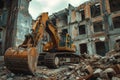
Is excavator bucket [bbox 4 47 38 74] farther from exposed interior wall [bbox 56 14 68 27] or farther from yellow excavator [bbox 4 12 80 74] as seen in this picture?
exposed interior wall [bbox 56 14 68 27]

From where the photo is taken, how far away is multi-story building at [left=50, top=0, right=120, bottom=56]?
22.0 m

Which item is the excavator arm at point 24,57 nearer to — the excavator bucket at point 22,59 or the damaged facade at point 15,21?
the excavator bucket at point 22,59

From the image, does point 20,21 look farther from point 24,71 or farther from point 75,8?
point 75,8

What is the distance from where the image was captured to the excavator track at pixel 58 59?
999 centimetres

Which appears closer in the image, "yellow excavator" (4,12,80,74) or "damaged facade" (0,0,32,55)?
"yellow excavator" (4,12,80,74)

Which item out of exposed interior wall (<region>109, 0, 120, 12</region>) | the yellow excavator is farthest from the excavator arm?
exposed interior wall (<region>109, 0, 120, 12</region>)

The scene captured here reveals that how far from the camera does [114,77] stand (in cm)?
652

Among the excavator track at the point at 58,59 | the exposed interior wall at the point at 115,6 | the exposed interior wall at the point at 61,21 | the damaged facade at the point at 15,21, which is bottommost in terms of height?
the excavator track at the point at 58,59

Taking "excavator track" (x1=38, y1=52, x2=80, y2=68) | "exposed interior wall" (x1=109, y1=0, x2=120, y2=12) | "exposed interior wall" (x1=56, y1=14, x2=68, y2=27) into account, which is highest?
"exposed interior wall" (x1=109, y1=0, x2=120, y2=12)

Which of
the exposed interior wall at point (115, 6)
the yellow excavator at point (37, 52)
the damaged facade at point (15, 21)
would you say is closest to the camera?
the yellow excavator at point (37, 52)

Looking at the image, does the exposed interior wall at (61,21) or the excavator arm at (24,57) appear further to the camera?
the exposed interior wall at (61,21)

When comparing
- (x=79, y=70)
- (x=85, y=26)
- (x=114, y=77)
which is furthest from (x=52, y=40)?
(x=85, y=26)

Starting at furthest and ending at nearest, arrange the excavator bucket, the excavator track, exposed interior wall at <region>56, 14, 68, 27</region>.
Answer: exposed interior wall at <region>56, 14, 68, 27</region>
the excavator track
the excavator bucket

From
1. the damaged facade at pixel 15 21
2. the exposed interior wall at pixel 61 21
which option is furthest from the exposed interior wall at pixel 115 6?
the damaged facade at pixel 15 21
